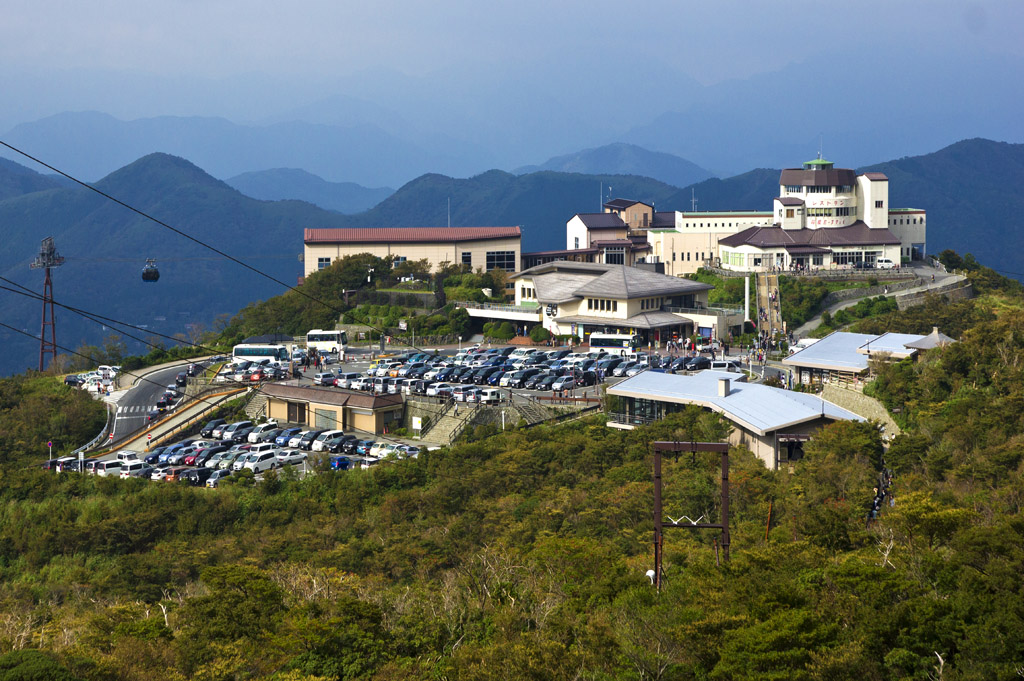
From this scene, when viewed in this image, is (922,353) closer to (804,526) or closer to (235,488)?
(804,526)

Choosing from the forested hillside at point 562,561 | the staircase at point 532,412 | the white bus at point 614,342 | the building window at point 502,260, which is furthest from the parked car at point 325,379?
the building window at point 502,260

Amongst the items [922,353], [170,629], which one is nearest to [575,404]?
[922,353]

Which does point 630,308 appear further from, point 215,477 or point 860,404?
point 215,477

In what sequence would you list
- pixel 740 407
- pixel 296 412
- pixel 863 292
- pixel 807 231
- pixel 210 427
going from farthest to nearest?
1. pixel 807 231
2. pixel 863 292
3. pixel 296 412
4. pixel 210 427
5. pixel 740 407

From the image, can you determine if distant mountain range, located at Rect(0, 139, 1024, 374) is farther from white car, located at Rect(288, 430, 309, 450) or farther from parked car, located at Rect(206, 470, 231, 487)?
parked car, located at Rect(206, 470, 231, 487)

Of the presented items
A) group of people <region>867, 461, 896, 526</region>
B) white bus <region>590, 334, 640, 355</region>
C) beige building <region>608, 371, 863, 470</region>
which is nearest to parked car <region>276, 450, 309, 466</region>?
beige building <region>608, 371, 863, 470</region>

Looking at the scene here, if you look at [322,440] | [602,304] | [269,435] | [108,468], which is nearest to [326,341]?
[269,435]
